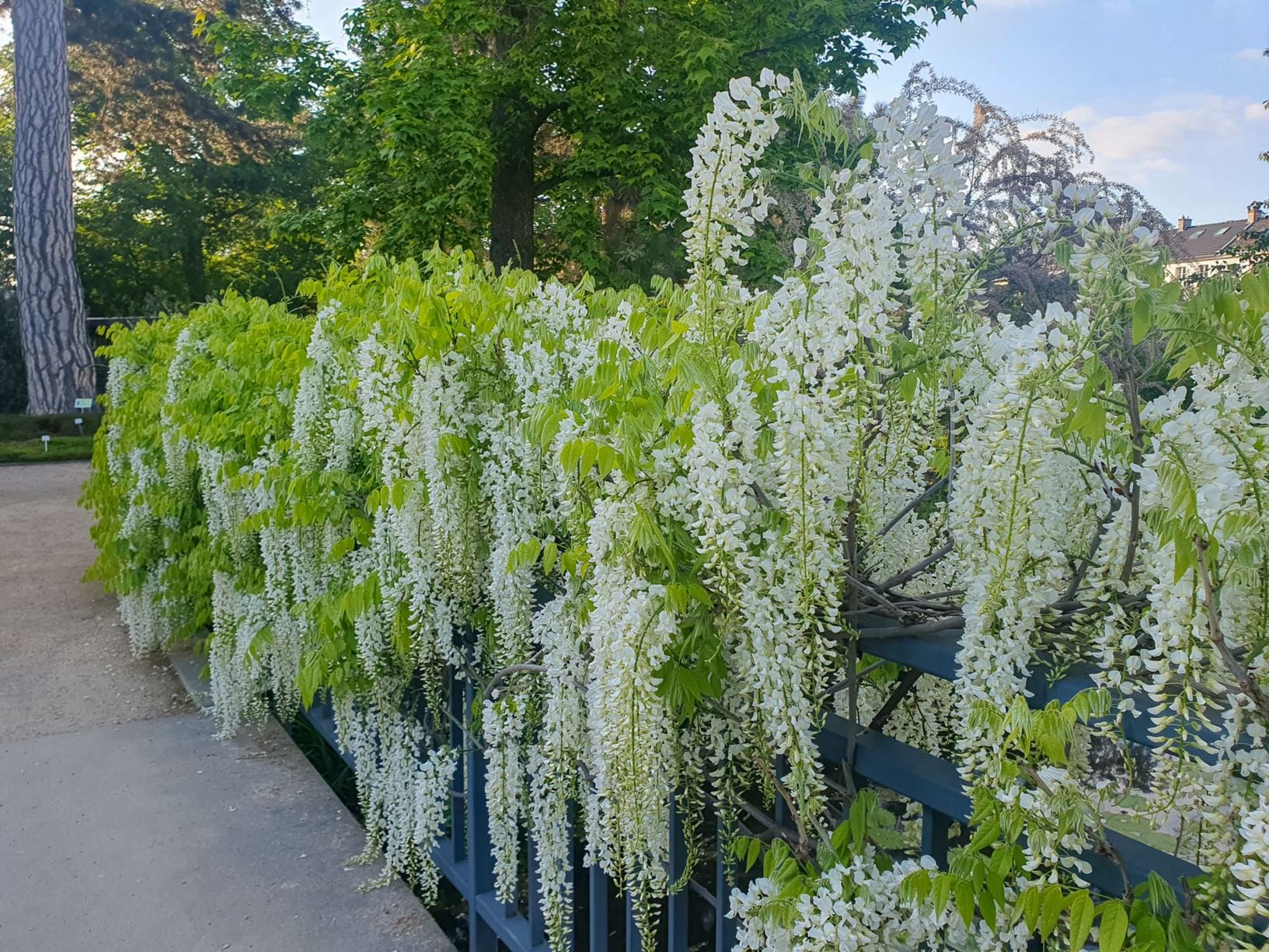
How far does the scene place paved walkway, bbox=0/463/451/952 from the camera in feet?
9.70

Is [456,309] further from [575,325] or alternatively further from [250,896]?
[250,896]

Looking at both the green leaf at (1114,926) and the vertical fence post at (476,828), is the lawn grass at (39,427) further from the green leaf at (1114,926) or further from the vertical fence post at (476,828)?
the green leaf at (1114,926)

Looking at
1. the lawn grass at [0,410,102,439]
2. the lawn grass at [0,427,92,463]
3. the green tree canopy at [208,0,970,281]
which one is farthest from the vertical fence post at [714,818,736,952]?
the lawn grass at [0,410,102,439]

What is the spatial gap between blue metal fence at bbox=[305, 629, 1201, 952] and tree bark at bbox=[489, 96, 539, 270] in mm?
13644

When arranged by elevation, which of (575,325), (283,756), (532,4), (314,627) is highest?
(532,4)

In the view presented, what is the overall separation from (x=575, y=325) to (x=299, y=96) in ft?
50.8

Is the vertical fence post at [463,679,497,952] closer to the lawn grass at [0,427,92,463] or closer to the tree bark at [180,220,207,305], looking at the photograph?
the lawn grass at [0,427,92,463]

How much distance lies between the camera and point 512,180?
16.6m

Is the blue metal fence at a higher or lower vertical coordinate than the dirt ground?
higher

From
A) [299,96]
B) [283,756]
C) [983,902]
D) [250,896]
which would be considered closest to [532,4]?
[299,96]

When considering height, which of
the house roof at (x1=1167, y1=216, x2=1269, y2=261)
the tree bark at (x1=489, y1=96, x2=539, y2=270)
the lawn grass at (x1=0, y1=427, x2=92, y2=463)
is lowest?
the lawn grass at (x1=0, y1=427, x2=92, y2=463)

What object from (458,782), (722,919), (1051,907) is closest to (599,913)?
(722,919)

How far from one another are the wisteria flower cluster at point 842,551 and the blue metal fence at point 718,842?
31 mm

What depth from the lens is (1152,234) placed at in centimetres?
137
